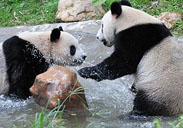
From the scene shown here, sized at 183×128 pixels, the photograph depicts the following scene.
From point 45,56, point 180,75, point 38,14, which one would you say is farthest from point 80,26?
point 180,75

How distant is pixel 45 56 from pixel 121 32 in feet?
4.65

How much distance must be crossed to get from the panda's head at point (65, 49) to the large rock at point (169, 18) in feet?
10.8

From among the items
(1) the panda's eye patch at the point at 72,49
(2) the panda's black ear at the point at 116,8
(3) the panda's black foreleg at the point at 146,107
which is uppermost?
(2) the panda's black ear at the point at 116,8

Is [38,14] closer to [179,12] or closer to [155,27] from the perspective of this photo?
[179,12]

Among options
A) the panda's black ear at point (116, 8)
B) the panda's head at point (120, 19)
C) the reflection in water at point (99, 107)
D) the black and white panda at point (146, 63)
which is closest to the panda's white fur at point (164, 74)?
the black and white panda at point (146, 63)

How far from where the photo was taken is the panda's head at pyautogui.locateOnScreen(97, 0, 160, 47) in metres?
5.36

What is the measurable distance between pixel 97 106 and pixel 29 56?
1451 mm

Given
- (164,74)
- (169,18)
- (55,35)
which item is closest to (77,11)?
(169,18)

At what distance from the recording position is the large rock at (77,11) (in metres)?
9.52

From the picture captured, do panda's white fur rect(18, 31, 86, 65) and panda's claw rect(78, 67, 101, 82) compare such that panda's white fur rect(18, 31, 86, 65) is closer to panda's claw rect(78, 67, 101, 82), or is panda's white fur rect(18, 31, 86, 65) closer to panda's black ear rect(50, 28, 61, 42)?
panda's black ear rect(50, 28, 61, 42)

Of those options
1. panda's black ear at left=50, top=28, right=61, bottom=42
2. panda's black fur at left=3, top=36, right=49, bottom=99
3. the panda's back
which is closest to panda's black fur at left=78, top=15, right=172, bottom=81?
panda's black ear at left=50, top=28, right=61, bottom=42

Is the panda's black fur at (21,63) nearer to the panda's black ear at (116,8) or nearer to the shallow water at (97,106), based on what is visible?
the shallow water at (97,106)

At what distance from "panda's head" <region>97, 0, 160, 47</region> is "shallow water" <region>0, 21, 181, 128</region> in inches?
41.9

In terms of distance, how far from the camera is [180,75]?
16.2 feet
